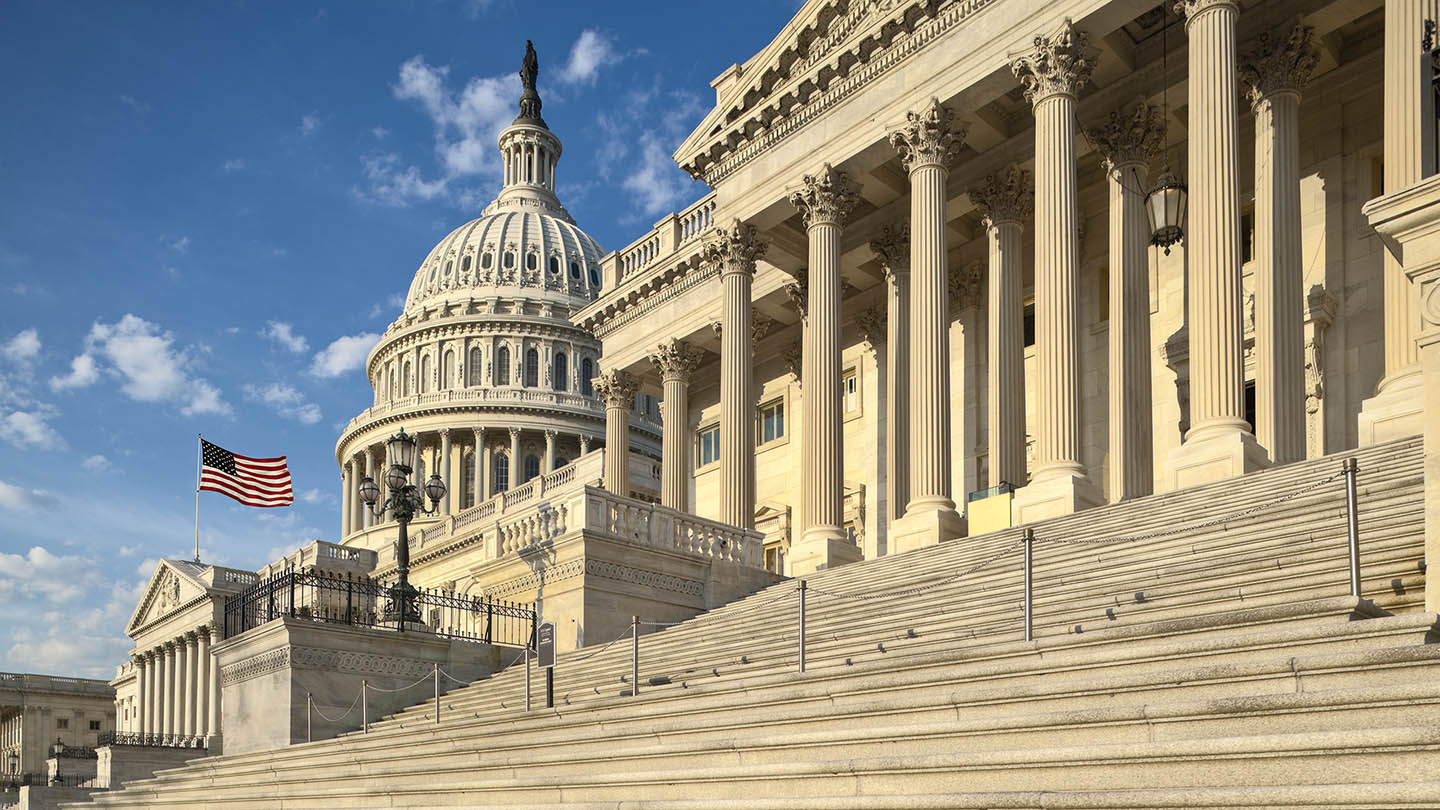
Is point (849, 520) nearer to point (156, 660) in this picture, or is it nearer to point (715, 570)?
point (715, 570)

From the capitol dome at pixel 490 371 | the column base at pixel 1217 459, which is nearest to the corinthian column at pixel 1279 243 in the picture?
the column base at pixel 1217 459

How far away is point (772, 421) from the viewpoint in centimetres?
4334

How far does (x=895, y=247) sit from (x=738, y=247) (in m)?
3.91

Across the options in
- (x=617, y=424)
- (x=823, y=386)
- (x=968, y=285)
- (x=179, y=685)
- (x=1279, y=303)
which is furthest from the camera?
(x=179, y=685)

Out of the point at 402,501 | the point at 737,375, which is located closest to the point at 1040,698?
the point at 402,501

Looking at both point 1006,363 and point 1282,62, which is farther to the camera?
point 1006,363

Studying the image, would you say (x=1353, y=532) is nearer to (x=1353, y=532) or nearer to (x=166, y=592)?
(x=1353, y=532)

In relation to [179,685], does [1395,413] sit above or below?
above

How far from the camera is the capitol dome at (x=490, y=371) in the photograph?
115188 millimetres

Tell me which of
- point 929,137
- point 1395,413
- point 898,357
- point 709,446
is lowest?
point 1395,413

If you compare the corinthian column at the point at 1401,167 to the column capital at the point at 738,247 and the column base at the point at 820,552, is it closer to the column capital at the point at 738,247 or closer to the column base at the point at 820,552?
the column base at the point at 820,552

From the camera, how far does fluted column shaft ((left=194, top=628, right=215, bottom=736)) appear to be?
7288 centimetres

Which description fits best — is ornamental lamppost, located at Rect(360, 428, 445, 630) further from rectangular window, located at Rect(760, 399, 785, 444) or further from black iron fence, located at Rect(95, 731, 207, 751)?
black iron fence, located at Rect(95, 731, 207, 751)

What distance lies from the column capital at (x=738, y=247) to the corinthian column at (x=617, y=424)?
10659 millimetres
